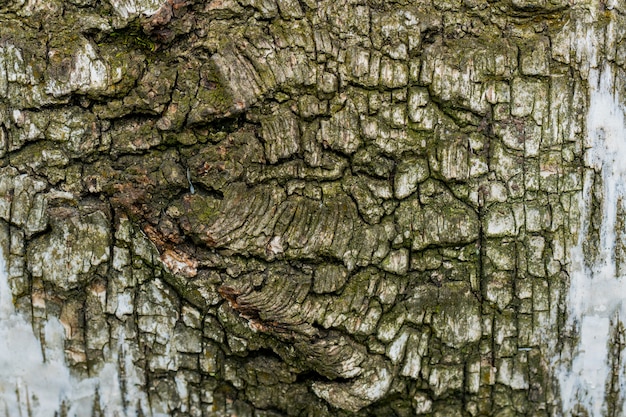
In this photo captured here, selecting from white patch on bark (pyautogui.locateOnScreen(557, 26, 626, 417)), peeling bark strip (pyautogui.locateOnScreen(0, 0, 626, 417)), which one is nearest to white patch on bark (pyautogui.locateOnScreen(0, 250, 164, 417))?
peeling bark strip (pyautogui.locateOnScreen(0, 0, 626, 417))

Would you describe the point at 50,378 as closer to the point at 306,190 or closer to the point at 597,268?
the point at 306,190

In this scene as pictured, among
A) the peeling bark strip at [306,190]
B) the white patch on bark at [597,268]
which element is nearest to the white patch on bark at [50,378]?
the peeling bark strip at [306,190]

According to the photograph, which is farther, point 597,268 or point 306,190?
point 597,268

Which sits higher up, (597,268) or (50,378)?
(597,268)

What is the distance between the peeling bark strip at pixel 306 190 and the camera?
1.91 m

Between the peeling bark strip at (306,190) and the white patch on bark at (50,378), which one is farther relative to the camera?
the white patch on bark at (50,378)

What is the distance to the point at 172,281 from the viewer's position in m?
2.02

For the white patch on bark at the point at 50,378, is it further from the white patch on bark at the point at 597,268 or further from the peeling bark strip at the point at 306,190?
the white patch on bark at the point at 597,268

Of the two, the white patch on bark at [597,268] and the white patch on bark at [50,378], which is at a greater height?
the white patch on bark at [597,268]

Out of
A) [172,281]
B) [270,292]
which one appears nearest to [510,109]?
[270,292]

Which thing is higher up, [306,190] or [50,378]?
[306,190]

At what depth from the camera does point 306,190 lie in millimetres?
1944

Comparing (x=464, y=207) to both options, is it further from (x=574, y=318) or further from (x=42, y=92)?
(x=42, y=92)

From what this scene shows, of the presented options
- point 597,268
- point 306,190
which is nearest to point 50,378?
point 306,190
